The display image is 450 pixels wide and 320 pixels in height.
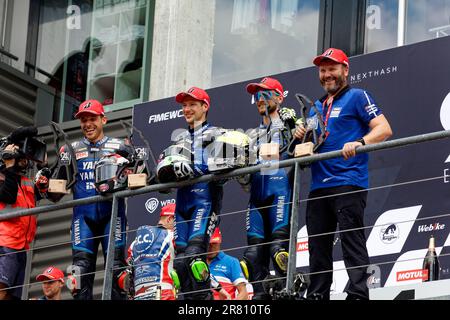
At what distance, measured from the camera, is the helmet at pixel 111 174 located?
13422 mm

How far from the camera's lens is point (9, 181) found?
573 inches

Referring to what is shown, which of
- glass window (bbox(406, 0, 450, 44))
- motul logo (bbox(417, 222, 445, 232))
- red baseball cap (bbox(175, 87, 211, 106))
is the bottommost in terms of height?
motul logo (bbox(417, 222, 445, 232))

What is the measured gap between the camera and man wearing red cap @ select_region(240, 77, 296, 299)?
41.1 ft

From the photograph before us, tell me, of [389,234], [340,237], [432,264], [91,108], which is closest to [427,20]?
[389,234]

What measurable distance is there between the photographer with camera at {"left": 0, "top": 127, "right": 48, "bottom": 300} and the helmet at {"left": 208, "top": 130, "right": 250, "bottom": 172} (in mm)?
2097

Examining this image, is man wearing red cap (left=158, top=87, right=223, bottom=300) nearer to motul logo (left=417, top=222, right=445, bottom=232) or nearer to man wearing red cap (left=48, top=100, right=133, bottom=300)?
man wearing red cap (left=48, top=100, right=133, bottom=300)

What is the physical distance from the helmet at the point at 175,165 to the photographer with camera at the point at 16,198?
1.57 metres

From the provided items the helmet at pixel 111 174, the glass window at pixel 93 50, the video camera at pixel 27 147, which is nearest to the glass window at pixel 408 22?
the glass window at pixel 93 50

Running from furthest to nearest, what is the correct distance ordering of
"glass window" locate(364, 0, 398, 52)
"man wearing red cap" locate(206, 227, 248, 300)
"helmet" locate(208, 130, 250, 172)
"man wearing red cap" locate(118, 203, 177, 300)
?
"glass window" locate(364, 0, 398, 52)
"man wearing red cap" locate(206, 227, 248, 300)
"man wearing red cap" locate(118, 203, 177, 300)
"helmet" locate(208, 130, 250, 172)

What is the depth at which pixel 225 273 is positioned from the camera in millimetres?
13656

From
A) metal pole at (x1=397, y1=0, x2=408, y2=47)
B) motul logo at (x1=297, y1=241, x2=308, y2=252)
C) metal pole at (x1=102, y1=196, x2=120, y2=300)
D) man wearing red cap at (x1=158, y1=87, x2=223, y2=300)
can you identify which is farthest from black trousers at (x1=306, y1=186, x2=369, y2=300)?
metal pole at (x1=397, y1=0, x2=408, y2=47)

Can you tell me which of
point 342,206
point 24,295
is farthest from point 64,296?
point 342,206

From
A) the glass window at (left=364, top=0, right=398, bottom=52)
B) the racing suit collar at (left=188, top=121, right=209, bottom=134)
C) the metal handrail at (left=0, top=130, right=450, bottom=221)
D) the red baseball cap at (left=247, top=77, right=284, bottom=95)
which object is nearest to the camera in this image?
the metal handrail at (left=0, top=130, right=450, bottom=221)

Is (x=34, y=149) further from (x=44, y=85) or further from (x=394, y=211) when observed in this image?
(x=44, y=85)
